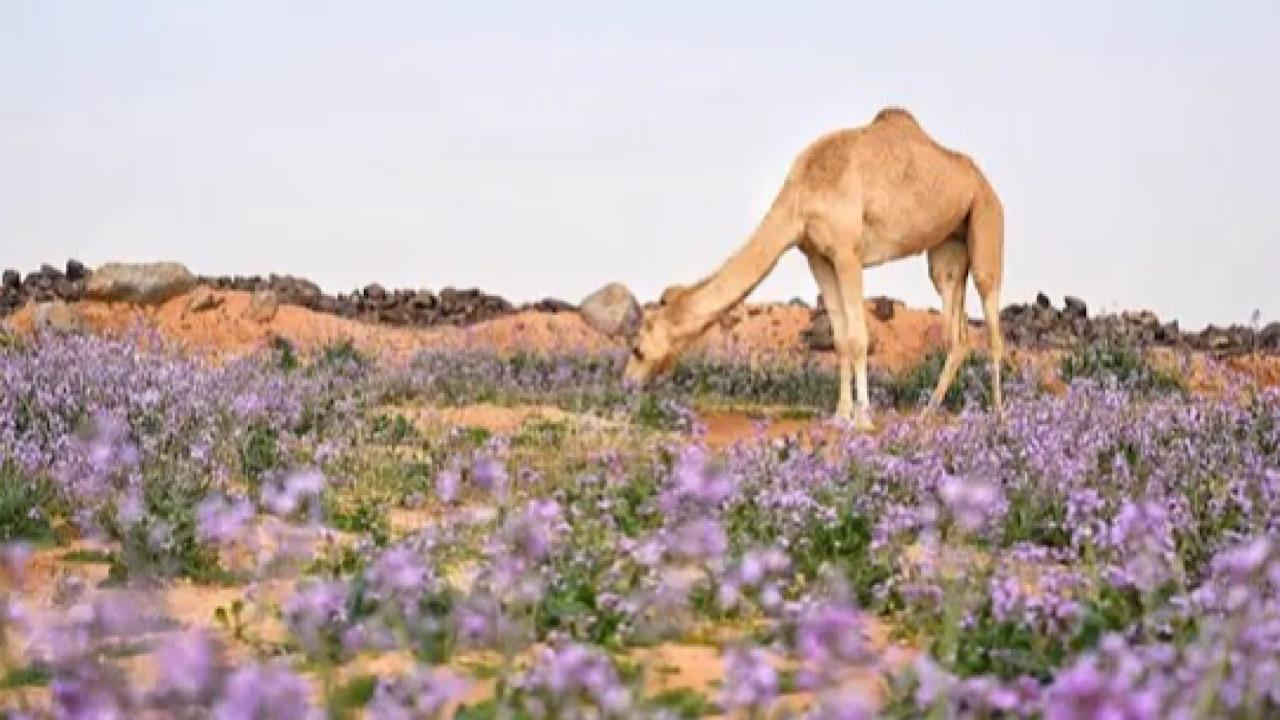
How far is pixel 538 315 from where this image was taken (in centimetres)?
3130

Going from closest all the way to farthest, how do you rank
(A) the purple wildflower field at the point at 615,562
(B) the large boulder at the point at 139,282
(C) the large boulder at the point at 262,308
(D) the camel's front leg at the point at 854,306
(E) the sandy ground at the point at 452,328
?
(A) the purple wildflower field at the point at 615,562 < (D) the camel's front leg at the point at 854,306 < (E) the sandy ground at the point at 452,328 < (C) the large boulder at the point at 262,308 < (B) the large boulder at the point at 139,282

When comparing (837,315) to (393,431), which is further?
(837,315)

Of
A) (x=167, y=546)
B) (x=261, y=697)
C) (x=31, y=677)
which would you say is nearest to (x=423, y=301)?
(x=167, y=546)

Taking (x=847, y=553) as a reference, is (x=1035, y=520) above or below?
above

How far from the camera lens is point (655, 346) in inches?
658

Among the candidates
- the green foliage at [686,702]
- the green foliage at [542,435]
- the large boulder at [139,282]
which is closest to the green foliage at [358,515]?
the green foliage at [542,435]

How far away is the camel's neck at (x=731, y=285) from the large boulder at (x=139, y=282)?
16.0m

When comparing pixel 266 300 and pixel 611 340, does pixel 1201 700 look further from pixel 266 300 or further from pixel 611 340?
pixel 266 300

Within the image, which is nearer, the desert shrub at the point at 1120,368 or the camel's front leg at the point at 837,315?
the camel's front leg at the point at 837,315

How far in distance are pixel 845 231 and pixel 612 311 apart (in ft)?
46.8

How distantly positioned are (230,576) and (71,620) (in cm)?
373

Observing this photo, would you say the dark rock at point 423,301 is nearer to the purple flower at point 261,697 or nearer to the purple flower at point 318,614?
the purple flower at point 318,614

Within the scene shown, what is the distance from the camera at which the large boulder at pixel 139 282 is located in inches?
1202

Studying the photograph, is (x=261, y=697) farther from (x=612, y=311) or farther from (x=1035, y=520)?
(x=612, y=311)
